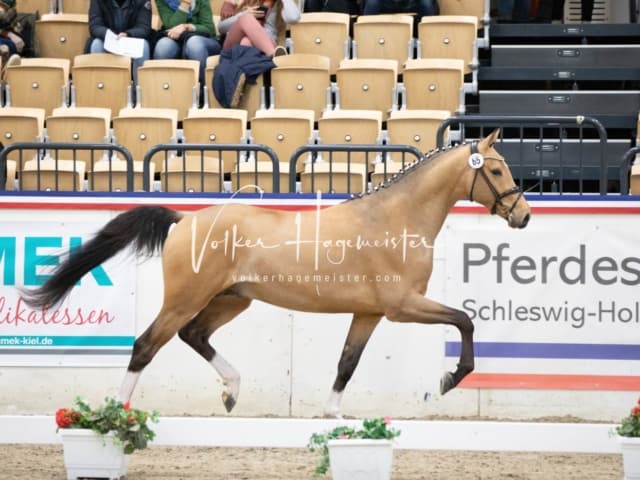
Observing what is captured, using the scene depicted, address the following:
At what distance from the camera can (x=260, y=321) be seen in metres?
11.0

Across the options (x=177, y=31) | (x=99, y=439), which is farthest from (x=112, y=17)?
(x=99, y=439)

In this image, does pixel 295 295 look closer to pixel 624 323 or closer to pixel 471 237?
pixel 471 237

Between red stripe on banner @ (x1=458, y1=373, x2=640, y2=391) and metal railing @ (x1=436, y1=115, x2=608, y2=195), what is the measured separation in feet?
4.40

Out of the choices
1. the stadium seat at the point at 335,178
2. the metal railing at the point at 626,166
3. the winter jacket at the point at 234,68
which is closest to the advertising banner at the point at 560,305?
the metal railing at the point at 626,166

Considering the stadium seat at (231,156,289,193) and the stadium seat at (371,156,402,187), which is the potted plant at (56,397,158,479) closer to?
the stadium seat at (231,156,289,193)

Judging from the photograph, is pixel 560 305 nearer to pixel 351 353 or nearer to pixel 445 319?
pixel 445 319

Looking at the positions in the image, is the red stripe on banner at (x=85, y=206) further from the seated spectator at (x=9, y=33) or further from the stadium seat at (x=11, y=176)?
the seated spectator at (x=9, y=33)

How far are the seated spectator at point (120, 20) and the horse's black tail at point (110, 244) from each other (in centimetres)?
478

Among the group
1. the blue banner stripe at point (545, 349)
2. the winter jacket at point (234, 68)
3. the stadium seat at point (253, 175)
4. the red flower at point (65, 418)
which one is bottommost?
the red flower at point (65, 418)

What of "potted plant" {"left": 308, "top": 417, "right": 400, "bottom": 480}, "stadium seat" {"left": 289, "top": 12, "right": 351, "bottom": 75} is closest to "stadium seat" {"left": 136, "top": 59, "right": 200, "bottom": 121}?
"stadium seat" {"left": 289, "top": 12, "right": 351, "bottom": 75}

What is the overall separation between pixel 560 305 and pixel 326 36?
4.77 metres

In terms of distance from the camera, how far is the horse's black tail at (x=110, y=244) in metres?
9.77

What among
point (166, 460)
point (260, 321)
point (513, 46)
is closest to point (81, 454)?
point (166, 460)

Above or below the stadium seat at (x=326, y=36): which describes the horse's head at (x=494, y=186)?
below
